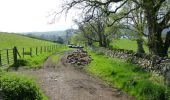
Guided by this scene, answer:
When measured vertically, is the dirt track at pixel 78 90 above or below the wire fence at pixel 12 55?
below

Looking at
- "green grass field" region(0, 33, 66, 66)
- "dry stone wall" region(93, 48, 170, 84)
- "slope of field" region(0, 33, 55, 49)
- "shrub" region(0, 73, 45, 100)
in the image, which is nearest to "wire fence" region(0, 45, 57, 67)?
"green grass field" region(0, 33, 66, 66)

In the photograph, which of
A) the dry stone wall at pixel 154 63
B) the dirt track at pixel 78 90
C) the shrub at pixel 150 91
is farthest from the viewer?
the dry stone wall at pixel 154 63

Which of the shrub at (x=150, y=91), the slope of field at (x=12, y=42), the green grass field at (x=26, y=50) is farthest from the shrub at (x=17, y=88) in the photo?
the slope of field at (x=12, y=42)

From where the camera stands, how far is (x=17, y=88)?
449 inches

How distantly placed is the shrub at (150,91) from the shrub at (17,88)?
204 inches

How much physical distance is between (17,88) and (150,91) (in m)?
6.40

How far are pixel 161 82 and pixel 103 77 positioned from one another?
6742 millimetres

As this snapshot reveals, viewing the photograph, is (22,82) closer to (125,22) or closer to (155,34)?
(155,34)

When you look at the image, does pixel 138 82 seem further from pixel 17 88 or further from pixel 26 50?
pixel 26 50

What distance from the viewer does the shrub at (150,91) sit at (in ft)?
46.9

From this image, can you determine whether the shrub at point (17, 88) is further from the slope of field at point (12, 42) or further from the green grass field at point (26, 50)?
the slope of field at point (12, 42)

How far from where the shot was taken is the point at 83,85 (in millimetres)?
18750

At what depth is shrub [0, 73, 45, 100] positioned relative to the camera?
11.2 m

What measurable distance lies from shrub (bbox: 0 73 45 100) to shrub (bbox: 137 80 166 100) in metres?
5.17
